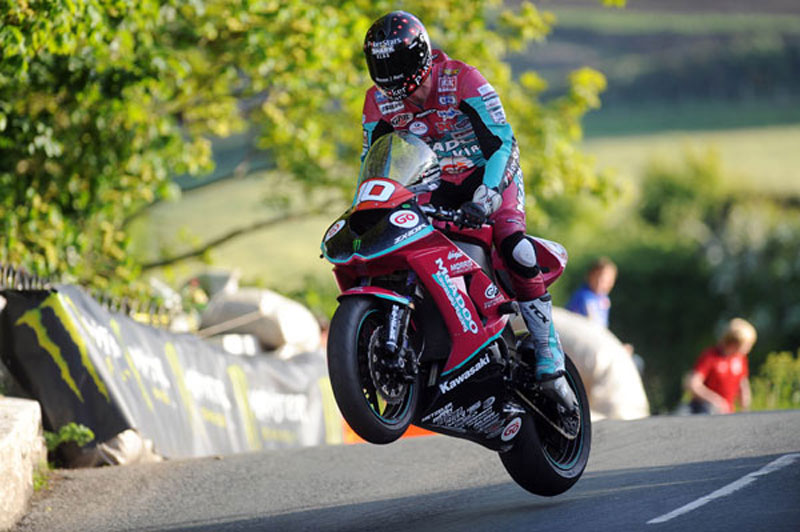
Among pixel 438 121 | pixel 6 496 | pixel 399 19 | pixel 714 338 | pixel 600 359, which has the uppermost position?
pixel 399 19

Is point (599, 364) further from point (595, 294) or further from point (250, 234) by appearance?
point (250, 234)

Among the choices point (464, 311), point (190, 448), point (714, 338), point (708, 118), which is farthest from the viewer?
point (708, 118)

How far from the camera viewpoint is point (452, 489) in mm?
6855

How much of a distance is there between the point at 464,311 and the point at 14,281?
4.01 m

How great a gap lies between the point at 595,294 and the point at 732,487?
6.58m

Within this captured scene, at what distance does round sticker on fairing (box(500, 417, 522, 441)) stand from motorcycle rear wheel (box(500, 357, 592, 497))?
0.36 feet

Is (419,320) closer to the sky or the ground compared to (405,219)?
closer to the ground

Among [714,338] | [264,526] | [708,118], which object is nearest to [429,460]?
[264,526]

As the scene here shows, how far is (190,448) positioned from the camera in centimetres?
890

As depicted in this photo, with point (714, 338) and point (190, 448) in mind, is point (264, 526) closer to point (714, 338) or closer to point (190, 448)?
point (190, 448)

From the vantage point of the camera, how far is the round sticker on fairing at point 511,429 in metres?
5.83

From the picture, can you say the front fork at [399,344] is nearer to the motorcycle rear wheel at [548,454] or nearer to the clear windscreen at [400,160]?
the clear windscreen at [400,160]

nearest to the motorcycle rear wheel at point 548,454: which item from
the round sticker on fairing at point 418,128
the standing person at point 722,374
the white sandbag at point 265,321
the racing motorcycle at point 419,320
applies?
the racing motorcycle at point 419,320

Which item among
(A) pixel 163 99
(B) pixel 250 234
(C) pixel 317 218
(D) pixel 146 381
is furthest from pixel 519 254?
(B) pixel 250 234
